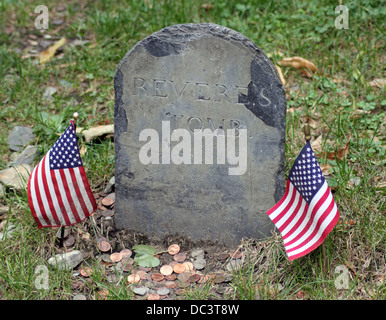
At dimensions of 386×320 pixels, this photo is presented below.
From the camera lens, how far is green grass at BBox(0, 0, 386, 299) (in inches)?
119

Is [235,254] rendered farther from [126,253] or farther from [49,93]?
[49,93]

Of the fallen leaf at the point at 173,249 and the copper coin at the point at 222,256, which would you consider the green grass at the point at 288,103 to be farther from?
the fallen leaf at the point at 173,249

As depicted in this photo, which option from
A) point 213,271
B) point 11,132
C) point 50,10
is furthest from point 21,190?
point 50,10

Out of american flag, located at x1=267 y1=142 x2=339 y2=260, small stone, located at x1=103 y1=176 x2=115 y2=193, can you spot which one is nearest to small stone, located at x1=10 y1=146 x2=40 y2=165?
small stone, located at x1=103 y1=176 x2=115 y2=193

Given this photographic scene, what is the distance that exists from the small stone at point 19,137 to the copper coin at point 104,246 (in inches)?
54.5

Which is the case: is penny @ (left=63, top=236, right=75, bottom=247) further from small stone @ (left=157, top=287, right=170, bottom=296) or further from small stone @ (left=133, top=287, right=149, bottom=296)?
small stone @ (left=157, top=287, right=170, bottom=296)

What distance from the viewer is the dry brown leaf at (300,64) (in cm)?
467

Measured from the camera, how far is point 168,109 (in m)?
3.21

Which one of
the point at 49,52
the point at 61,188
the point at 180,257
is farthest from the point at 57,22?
the point at 180,257

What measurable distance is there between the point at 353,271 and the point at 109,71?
298cm

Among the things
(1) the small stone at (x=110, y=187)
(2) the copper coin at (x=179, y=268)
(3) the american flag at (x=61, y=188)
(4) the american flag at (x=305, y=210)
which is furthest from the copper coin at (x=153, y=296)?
(1) the small stone at (x=110, y=187)

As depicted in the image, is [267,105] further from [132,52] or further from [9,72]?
[9,72]

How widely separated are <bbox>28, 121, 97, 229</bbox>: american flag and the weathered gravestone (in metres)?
0.29

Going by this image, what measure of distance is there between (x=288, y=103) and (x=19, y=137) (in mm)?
2275
